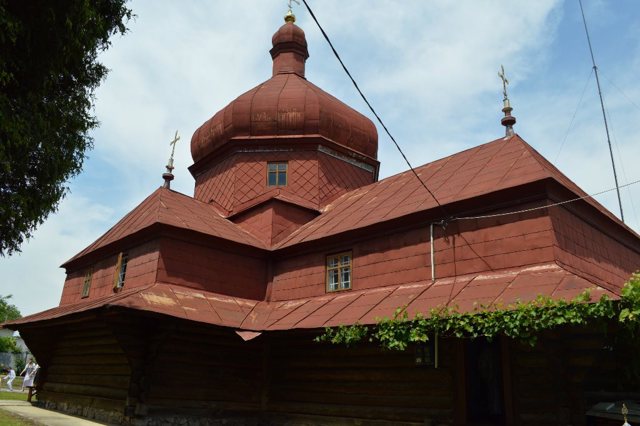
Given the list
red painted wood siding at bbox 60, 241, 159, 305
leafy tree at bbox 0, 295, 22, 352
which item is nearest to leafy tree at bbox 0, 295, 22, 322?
leafy tree at bbox 0, 295, 22, 352

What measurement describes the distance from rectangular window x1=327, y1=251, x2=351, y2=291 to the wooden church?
0.17ft

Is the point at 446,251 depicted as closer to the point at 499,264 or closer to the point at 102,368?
the point at 499,264

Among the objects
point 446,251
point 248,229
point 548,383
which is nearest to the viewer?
point 548,383

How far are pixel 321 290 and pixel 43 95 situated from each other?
8102 millimetres

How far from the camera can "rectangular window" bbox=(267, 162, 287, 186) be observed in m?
18.1

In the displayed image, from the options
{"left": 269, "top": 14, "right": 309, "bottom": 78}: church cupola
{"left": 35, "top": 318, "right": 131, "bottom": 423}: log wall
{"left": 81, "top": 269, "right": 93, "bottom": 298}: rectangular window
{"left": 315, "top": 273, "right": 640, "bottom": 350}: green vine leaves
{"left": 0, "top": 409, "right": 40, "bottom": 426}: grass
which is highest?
{"left": 269, "top": 14, "right": 309, "bottom": 78}: church cupola

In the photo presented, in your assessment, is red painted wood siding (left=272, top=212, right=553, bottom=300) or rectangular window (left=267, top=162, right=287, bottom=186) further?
rectangular window (left=267, top=162, right=287, bottom=186)

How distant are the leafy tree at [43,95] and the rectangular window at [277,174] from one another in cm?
904

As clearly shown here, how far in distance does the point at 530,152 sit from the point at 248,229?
881 cm

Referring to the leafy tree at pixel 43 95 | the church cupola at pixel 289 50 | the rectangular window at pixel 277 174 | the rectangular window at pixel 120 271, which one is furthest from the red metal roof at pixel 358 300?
the church cupola at pixel 289 50

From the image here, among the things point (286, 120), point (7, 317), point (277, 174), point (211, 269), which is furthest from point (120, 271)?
point (7, 317)

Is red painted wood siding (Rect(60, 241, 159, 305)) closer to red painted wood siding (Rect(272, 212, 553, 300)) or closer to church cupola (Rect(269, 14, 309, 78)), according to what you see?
red painted wood siding (Rect(272, 212, 553, 300))

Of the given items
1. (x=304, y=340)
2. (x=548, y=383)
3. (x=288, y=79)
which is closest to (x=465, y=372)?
(x=548, y=383)

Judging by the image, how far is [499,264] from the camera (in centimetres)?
1048
